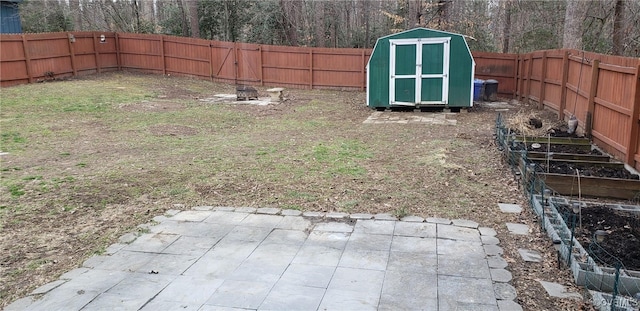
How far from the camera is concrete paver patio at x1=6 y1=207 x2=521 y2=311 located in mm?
3068

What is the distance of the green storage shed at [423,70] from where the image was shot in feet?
38.3

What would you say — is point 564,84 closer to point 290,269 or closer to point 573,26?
point 573,26

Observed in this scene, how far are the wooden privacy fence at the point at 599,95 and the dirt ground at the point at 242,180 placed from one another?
1514 mm

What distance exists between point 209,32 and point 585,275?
889 inches

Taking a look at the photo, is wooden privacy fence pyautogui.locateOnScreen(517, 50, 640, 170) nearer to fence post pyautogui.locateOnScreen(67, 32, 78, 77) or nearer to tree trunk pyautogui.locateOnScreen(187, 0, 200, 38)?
tree trunk pyautogui.locateOnScreen(187, 0, 200, 38)

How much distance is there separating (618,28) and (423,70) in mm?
5775

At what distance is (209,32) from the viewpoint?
23250mm

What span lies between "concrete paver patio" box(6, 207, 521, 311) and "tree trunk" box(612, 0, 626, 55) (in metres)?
11.5

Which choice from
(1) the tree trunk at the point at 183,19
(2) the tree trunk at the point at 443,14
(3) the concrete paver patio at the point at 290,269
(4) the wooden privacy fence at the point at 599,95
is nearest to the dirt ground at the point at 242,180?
(3) the concrete paver patio at the point at 290,269

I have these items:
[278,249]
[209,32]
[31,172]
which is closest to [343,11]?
[209,32]

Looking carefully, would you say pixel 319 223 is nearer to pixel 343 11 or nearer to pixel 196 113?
pixel 196 113

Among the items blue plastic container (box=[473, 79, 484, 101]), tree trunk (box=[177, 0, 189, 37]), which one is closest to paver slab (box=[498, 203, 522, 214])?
blue plastic container (box=[473, 79, 484, 101])

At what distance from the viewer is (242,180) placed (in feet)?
19.7

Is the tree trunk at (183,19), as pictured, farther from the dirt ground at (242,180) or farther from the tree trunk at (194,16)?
the dirt ground at (242,180)
